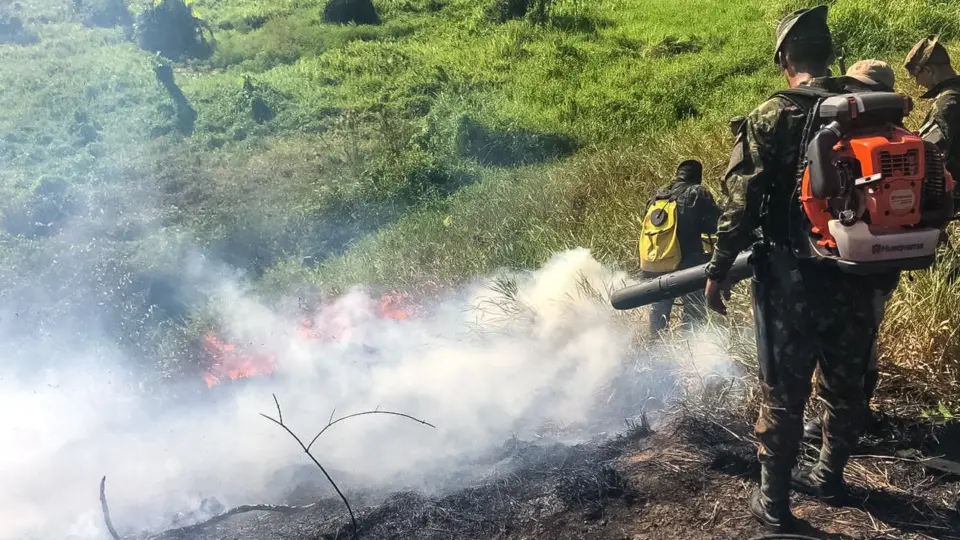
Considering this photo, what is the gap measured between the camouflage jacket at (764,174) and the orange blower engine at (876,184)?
143 millimetres

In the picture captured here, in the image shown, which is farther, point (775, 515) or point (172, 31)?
point (172, 31)

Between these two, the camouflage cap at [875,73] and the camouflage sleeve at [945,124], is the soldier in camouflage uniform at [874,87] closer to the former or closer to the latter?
the camouflage cap at [875,73]

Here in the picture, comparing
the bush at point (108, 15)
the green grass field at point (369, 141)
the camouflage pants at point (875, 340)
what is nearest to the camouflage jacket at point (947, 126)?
the camouflage pants at point (875, 340)

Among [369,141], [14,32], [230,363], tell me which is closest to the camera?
[230,363]

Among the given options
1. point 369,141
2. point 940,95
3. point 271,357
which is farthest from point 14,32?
point 940,95

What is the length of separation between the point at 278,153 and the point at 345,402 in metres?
9.81

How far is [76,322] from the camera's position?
11.0 meters

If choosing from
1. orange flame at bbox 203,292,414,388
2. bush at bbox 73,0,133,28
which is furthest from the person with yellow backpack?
bush at bbox 73,0,133,28

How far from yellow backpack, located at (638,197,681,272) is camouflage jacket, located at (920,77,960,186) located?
1.47m

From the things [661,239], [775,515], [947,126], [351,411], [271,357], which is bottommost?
[271,357]

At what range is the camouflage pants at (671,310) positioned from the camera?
5.05 meters

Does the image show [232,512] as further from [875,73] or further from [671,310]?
[875,73]

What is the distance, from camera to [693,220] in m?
4.76

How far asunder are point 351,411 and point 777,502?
3775mm
